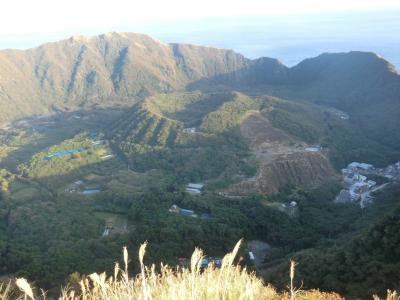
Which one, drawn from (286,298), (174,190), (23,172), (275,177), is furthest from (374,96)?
(286,298)

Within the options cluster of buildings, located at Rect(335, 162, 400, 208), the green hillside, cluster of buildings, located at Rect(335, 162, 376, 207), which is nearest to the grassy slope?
the green hillside

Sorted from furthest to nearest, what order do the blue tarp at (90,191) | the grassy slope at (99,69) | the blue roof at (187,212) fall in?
1. the grassy slope at (99,69)
2. the blue tarp at (90,191)
3. the blue roof at (187,212)

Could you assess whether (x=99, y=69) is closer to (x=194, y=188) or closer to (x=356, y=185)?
(x=194, y=188)

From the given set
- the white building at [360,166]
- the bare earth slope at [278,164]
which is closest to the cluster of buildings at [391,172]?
the white building at [360,166]

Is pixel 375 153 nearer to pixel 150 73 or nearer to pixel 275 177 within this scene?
pixel 275 177

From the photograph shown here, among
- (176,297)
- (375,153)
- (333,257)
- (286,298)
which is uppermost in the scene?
(176,297)

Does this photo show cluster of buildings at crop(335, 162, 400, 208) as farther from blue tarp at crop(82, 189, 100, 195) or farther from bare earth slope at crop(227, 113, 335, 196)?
blue tarp at crop(82, 189, 100, 195)

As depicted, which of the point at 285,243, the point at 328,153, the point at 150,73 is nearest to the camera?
the point at 285,243

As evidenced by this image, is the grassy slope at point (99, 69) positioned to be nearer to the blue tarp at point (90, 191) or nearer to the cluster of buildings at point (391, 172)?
the blue tarp at point (90, 191)
